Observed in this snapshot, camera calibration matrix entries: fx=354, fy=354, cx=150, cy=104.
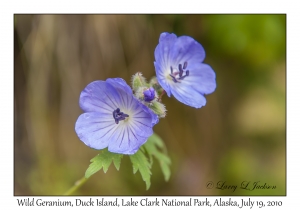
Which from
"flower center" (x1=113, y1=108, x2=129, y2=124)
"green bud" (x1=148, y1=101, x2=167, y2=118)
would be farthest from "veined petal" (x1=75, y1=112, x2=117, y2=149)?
"green bud" (x1=148, y1=101, x2=167, y2=118)

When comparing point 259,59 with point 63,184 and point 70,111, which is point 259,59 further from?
point 63,184

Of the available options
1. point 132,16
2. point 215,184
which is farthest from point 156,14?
point 215,184

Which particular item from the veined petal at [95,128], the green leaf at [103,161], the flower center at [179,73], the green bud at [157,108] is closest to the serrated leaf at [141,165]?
the green leaf at [103,161]

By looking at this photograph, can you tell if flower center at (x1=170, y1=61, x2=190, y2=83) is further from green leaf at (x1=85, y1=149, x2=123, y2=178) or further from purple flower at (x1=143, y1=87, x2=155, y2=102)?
green leaf at (x1=85, y1=149, x2=123, y2=178)

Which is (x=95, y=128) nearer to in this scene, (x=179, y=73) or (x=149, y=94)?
(x=149, y=94)
